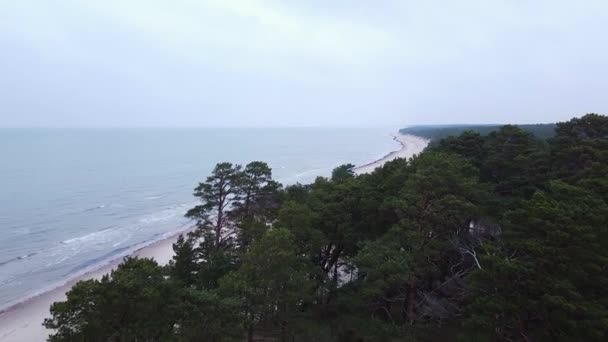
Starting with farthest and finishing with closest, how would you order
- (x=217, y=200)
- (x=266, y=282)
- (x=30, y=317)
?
(x=30, y=317), (x=217, y=200), (x=266, y=282)

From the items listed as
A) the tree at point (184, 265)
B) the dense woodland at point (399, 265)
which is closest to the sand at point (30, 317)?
the tree at point (184, 265)

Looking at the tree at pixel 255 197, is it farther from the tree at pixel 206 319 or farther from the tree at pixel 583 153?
the tree at pixel 583 153

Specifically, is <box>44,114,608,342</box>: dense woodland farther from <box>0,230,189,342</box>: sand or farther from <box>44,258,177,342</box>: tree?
<box>0,230,189,342</box>: sand

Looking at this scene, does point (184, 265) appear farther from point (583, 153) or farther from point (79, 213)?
point (79, 213)

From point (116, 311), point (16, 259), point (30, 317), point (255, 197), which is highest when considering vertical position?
point (255, 197)

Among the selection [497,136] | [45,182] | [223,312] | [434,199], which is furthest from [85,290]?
[45,182]

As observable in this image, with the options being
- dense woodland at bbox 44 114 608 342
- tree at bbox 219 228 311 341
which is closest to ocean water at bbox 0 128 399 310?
dense woodland at bbox 44 114 608 342

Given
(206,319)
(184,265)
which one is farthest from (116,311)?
(184,265)

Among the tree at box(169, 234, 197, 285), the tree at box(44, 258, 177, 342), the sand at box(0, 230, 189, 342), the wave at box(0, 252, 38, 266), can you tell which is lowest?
the sand at box(0, 230, 189, 342)
